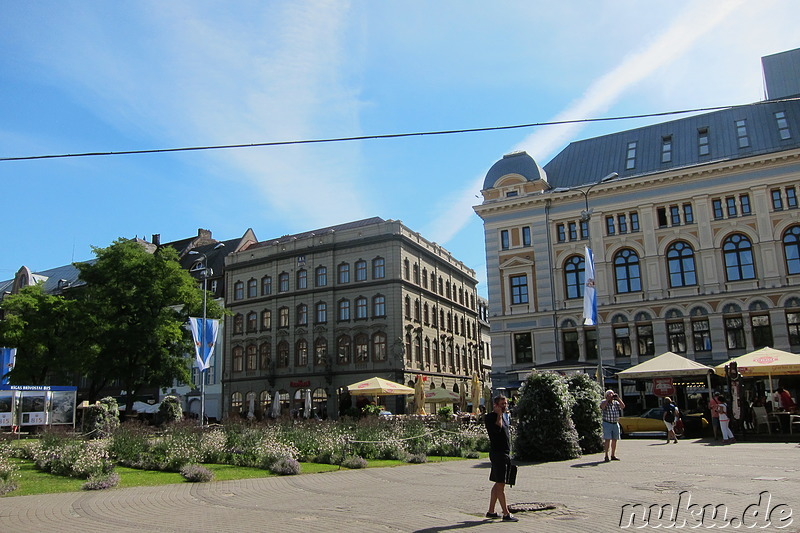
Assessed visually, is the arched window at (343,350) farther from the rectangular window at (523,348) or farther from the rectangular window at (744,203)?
the rectangular window at (744,203)

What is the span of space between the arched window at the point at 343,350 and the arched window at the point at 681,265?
2545 cm

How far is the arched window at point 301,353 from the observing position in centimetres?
5591

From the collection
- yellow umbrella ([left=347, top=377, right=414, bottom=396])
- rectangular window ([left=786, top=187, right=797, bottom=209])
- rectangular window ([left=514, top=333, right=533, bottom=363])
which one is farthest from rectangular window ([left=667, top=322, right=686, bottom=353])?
yellow umbrella ([left=347, top=377, right=414, bottom=396])

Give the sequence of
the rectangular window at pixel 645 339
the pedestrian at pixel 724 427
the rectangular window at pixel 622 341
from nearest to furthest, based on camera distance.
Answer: the pedestrian at pixel 724 427 → the rectangular window at pixel 645 339 → the rectangular window at pixel 622 341

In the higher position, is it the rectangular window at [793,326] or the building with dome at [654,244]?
the building with dome at [654,244]

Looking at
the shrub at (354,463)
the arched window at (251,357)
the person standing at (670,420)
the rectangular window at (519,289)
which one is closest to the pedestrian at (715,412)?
the person standing at (670,420)

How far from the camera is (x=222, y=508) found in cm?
1061

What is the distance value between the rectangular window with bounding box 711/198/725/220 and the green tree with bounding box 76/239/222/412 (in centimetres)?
3294

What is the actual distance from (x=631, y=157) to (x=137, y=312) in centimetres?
3411

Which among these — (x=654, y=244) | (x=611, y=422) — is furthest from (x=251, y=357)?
(x=611, y=422)

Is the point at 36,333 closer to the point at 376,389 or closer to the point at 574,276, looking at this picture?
the point at 376,389

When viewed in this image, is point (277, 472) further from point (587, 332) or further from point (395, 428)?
point (587, 332)

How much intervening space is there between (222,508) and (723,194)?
3761 centimetres

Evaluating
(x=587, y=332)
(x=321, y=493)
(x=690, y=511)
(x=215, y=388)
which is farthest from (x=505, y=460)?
(x=215, y=388)
